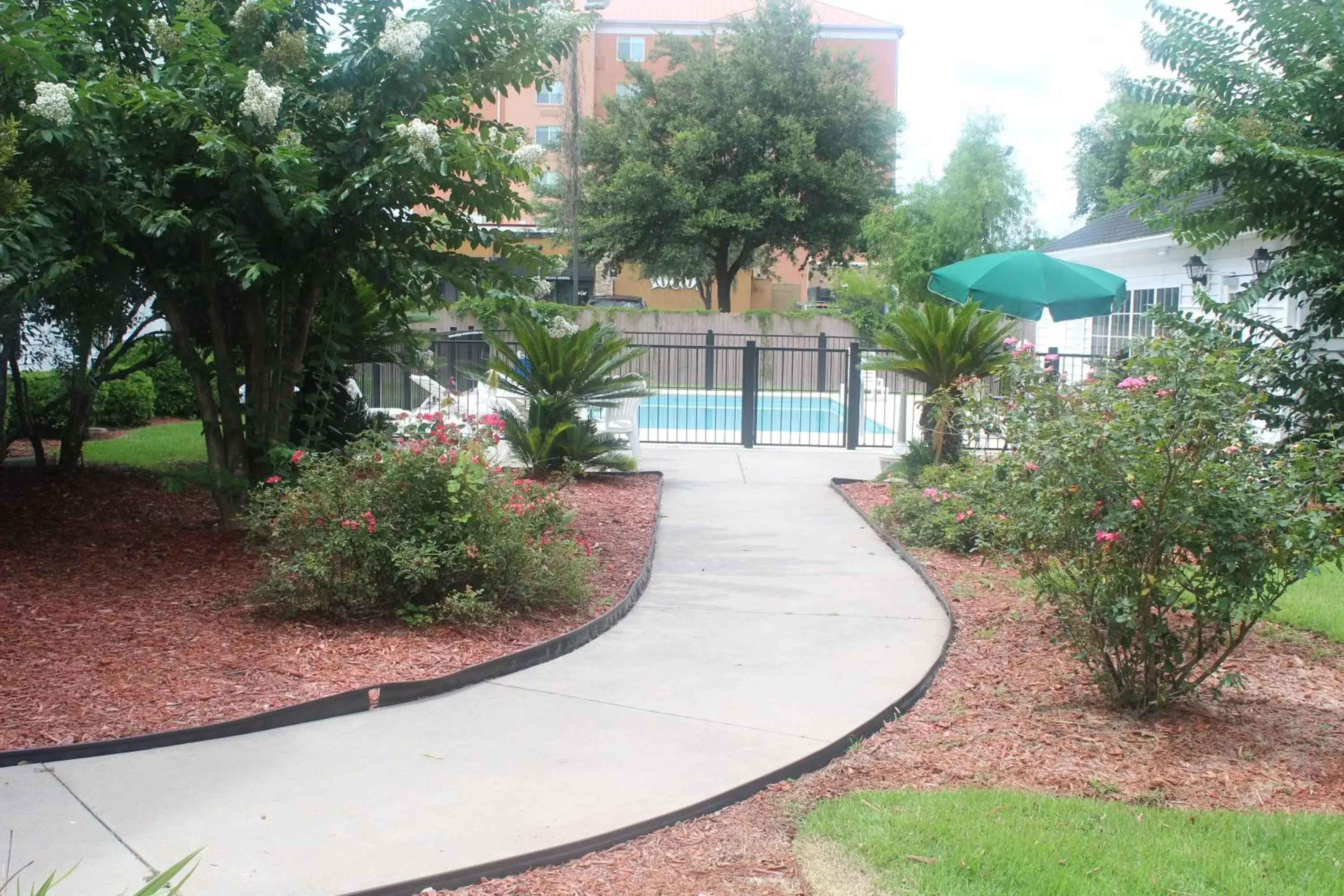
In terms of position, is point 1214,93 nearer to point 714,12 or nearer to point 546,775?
point 546,775

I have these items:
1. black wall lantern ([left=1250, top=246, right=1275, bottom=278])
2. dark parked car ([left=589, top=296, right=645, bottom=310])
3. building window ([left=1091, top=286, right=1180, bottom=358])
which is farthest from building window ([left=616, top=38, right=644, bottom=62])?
black wall lantern ([left=1250, top=246, right=1275, bottom=278])

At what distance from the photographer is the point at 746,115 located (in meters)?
37.2

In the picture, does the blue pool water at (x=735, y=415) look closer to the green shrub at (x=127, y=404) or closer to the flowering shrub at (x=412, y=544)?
the green shrub at (x=127, y=404)

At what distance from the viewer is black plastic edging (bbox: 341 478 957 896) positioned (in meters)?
3.61

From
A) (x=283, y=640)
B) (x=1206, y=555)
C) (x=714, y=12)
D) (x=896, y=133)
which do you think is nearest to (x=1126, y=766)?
(x=1206, y=555)

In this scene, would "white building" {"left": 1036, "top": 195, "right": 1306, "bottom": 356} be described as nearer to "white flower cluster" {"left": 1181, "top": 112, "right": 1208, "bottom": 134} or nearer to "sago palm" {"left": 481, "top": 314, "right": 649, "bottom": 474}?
"white flower cluster" {"left": 1181, "top": 112, "right": 1208, "bottom": 134}

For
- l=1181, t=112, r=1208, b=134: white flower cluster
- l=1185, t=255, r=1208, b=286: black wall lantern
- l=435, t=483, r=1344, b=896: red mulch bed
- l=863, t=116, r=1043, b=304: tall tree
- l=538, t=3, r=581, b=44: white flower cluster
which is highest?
l=863, t=116, r=1043, b=304: tall tree

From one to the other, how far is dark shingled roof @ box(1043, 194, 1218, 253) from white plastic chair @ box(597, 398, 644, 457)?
290 inches

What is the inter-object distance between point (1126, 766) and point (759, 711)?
1.51m

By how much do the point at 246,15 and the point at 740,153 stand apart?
105ft

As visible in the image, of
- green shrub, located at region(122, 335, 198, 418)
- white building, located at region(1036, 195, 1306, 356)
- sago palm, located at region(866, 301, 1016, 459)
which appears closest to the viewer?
sago palm, located at region(866, 301, 1016, 459)

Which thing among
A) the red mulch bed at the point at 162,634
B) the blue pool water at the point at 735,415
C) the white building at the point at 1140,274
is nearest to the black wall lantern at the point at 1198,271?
the white building at the point at 1140,274

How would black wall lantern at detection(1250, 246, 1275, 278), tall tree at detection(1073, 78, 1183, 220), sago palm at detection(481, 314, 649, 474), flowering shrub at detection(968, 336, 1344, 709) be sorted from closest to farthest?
flowering shrub at detection(968, 336, 1344, 709) < sago palm at detection(481, 314, 649, 474) < black wall lantern at detection(1250, 246, 1275, 278) < tall tree at detection(1073, 78, 1183, 220)

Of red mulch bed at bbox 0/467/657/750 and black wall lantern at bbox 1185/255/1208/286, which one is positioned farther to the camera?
black wall lantern at bbox 1185/255/1208/286
